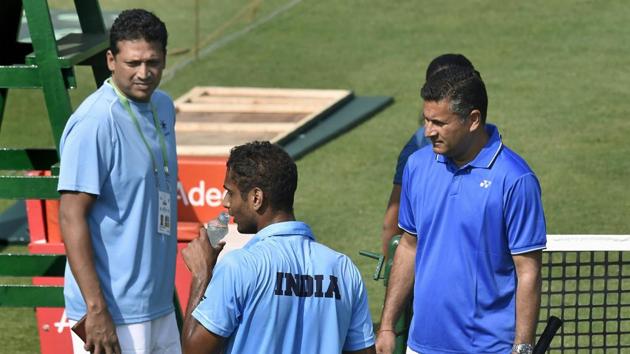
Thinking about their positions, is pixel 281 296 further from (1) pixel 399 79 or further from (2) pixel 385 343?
(1) pixel 399 79

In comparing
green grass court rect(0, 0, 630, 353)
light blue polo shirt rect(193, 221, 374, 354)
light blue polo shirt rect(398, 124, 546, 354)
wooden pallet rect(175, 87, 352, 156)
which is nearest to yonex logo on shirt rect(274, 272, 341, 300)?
light blue polo shirt rect(193, 221, 374, 354)

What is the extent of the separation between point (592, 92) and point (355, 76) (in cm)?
293

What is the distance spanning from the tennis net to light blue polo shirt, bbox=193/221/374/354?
8.74ft

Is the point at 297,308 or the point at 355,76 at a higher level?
the point at 297,308

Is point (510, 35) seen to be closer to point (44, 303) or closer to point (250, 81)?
point (250, 81)

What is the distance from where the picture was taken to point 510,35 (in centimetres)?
1706

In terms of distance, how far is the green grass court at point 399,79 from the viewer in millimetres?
11945

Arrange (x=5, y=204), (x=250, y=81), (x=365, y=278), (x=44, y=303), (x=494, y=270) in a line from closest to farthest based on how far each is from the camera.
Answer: (x=494, y=270), (x=44, y=303), (x=365, y=278), (x=5, y=204), (x=250, y=81)

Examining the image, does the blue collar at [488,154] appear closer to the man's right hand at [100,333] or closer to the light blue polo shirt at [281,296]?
the light blue polo shirt at [281,296]

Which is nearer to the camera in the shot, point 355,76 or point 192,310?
point 192,310

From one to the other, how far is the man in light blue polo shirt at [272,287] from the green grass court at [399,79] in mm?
5051

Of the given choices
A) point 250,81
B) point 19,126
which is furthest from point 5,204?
point 250,81

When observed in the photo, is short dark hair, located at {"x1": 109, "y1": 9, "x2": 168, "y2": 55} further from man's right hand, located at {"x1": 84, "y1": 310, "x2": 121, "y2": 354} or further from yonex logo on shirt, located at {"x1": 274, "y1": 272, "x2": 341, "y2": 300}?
yonex logo on shirt, located at {"x1": 274, "y1": 272, "x2": 341, "y2": 300}

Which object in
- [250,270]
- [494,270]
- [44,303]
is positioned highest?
[250,270]
